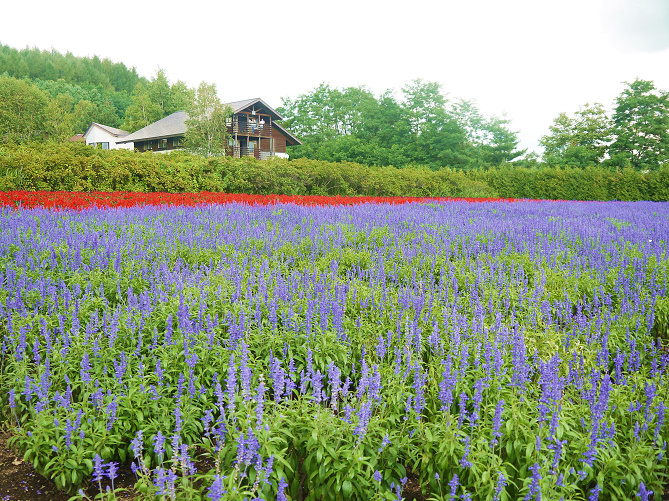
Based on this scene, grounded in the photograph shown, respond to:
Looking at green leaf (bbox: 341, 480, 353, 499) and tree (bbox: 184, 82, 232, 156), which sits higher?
tree (bbox: 184, 82, 232, 156)

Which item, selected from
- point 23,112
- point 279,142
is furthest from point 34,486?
point 23,112

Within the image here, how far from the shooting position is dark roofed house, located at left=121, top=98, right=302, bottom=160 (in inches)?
1963

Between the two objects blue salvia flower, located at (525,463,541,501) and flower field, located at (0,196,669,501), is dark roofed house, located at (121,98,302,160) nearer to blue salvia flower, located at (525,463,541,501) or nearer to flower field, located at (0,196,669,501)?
flower field, located at (0,196,669,501)

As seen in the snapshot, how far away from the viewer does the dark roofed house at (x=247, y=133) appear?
1963 inches

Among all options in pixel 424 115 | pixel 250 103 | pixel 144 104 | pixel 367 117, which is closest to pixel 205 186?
pixel 250 103

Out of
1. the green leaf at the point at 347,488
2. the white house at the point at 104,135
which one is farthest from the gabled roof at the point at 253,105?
the green leaf at the point at 347,488

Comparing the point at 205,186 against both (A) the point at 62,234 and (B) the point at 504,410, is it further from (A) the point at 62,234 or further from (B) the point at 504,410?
(B) the point at 504,410

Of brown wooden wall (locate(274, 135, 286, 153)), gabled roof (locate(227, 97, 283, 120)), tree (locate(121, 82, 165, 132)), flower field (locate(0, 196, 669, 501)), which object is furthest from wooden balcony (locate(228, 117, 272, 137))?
flower field (locate(0, 196, 669, 501))

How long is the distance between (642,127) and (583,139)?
18.0ft

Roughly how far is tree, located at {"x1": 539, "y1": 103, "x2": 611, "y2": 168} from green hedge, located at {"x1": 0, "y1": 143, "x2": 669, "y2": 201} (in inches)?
578

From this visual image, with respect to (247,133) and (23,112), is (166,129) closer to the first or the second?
(247,133)

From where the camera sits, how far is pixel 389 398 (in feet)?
9.88

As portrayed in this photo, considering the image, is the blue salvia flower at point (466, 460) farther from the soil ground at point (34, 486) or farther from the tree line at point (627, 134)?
the tree line at point (627, 134)

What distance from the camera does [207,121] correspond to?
38875 millimetres
